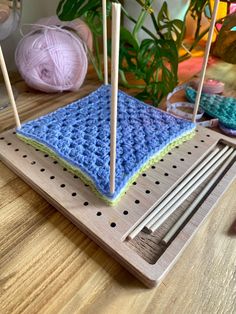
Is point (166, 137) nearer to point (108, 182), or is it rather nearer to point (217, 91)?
point (108, 182)

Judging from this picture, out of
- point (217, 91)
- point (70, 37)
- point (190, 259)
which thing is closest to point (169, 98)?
point (217, 91)

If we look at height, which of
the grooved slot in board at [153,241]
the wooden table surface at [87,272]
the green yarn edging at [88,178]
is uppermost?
the green yarn edging at [88,178]

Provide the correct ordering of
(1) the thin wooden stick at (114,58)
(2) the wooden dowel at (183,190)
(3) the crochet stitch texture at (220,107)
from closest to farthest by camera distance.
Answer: (1) the thin wooden stick at (114,58)
(2) the wooden dowel at (183,190)
(3) the crochet stitch texture at (220,107)

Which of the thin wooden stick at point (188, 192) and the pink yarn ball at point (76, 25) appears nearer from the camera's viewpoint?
the thin wooden stick at point (188, 192)

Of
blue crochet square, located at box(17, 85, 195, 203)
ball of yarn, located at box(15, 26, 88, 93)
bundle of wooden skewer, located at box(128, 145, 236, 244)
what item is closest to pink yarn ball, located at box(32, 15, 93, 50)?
ball of yarn, located at box(15, 26, 88, 93)

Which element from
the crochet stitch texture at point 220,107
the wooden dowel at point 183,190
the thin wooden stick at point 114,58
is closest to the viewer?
the thin wooden stick at point 114,58

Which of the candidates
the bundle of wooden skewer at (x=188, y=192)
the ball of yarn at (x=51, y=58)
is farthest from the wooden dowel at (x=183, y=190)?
the ball of yarn at (x=51, y=58)

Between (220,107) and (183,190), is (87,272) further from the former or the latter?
(220,107)

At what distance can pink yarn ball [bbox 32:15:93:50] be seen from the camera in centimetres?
47

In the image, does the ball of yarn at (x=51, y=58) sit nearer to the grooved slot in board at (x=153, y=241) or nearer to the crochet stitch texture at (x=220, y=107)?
the crochet stitch texture at (x=220, y=107)

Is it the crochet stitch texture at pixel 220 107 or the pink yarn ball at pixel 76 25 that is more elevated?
the pink yarn ball at pixel 76 25

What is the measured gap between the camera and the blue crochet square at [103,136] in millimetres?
287

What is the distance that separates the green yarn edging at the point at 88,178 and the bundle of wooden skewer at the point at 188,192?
36mm

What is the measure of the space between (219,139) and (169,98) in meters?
0.14
